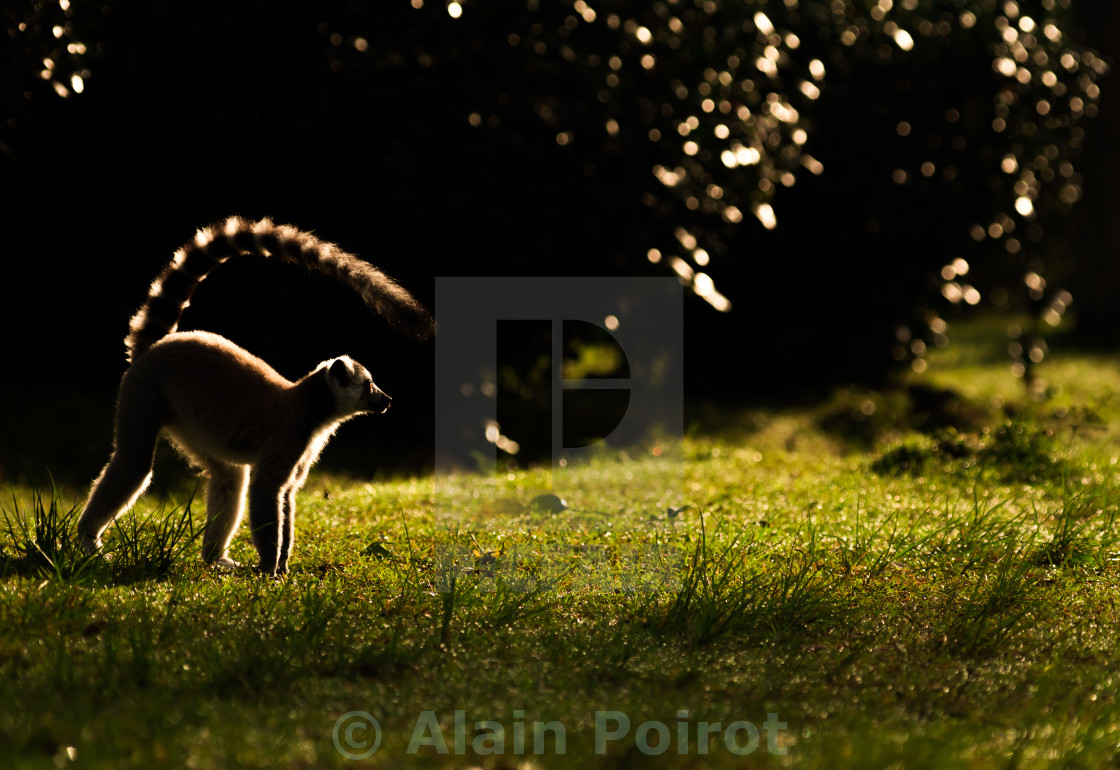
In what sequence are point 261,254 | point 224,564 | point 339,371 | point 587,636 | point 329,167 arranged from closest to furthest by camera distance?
point 587,636
point 339,371
point 261,254
point 224,564
point 329,167

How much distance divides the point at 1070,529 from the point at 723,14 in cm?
401

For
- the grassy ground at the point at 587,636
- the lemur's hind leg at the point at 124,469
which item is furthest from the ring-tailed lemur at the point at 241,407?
the grassy ground at the point at 587,636

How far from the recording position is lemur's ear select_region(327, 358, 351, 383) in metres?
3.91

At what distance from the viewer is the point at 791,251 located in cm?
977

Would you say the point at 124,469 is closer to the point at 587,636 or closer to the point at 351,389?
the point at 351,389

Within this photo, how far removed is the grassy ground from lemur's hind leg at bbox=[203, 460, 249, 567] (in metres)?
0.12

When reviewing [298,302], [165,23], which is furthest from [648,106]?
[165,23]

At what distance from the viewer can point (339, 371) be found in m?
3.93

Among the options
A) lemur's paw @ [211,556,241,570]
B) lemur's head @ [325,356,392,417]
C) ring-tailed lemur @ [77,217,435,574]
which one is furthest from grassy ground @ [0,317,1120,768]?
lemur's head @ [325,356,392,417]

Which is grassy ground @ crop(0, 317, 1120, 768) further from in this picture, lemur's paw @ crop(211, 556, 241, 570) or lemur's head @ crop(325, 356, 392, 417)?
lemur's head @ crop(325, 356, 392, 417)

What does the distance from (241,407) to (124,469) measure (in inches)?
20.0

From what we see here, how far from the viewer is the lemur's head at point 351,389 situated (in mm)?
3926

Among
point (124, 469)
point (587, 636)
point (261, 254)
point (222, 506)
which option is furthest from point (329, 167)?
point (587, 636)

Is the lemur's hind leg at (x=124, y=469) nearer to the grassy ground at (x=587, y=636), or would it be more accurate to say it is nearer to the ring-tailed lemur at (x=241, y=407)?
the ring-tailed lemur at (x=241, y=407)
